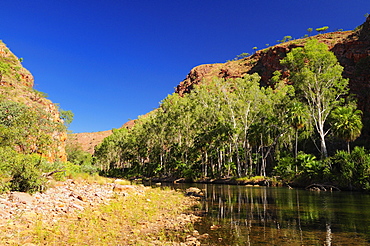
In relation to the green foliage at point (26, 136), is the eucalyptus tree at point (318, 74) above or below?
above

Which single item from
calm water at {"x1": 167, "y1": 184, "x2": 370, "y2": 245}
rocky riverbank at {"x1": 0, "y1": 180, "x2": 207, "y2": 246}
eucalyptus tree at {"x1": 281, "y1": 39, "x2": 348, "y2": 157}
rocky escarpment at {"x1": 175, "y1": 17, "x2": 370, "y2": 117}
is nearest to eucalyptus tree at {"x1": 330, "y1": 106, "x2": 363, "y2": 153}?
eucalyptus tree at {"x1": 281, "y1": 39, "x2": 348, "y2": 157}

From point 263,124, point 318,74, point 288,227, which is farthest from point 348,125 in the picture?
point 288,227

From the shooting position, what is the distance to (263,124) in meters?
48.7

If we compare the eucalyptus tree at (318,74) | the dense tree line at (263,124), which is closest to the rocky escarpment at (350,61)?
the dense tree line at (263,124)

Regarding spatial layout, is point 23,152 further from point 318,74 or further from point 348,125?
point 318,74

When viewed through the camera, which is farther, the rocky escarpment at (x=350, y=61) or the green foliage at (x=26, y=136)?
the rocky escarpment at (x=350, y=61)

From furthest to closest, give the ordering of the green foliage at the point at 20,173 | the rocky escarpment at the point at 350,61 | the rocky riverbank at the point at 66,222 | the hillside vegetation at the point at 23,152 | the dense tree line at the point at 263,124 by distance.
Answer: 1. the rocky escarpment at the point at 350,61
2. the dense tree line at the point at 263,124
3. the hillside vegetation at the point at 23,152
4. the green foliage at the point at 20,173
5. the rocky riverbank at the point at 66,222

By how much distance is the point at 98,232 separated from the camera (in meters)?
8.46

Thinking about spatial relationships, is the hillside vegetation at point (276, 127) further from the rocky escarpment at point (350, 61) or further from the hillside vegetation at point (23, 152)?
the hillside vegetation at point (23, 152)

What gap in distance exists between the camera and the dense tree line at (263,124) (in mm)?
37031

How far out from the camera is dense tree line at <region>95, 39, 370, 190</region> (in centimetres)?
3703

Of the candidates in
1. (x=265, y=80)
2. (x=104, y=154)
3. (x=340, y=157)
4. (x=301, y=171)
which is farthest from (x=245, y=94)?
(x=104, y=154)

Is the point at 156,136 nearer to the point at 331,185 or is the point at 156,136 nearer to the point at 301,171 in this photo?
the point at 301,171

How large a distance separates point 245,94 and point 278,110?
23.6ft
